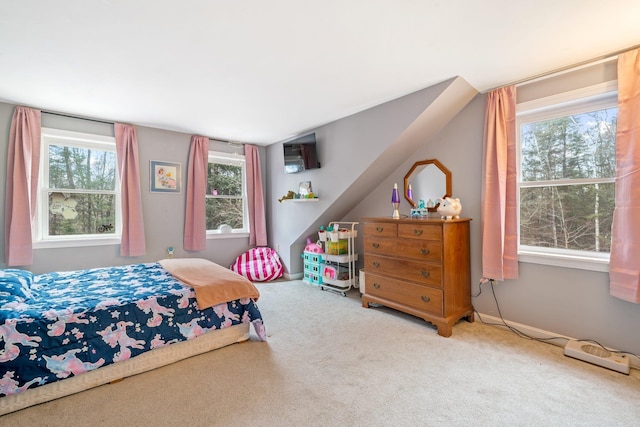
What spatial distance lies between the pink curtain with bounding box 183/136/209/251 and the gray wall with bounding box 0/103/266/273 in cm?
10

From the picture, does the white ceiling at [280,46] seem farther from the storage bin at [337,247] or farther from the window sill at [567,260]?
the storage bin at [337,247]

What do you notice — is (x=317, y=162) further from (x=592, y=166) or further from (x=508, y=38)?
(x=592, y=166)

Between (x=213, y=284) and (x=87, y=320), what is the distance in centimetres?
82

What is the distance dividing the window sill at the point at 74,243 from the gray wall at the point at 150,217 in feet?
0.14

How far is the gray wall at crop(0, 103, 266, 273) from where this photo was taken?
329 centimetres

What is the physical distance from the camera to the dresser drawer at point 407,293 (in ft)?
8.67

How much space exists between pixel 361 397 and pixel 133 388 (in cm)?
149

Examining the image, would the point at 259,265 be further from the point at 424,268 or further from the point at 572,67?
the point at 572,67

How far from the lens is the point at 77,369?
1.78m

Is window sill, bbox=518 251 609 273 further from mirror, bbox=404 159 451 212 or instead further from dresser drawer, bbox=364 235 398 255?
dresser drawer, bbox=364 235 398 255

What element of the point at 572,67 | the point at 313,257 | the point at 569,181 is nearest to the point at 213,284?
the point at 313,257

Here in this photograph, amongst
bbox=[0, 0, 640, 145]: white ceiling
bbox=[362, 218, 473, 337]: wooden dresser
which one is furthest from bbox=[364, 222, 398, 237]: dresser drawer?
bbox=[0, 0, 640, 145]: white ceiling

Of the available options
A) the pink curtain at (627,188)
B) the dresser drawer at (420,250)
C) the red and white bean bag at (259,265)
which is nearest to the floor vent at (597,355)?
the pink curtain at (627,188)

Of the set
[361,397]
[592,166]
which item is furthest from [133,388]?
[592,166]
